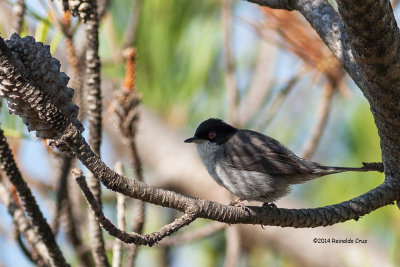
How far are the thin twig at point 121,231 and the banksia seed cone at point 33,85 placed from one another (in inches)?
7.0

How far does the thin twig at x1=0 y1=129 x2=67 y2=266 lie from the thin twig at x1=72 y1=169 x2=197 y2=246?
2.37 feet

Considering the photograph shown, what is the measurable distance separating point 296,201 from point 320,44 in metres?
1.70

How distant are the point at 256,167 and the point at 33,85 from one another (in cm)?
225

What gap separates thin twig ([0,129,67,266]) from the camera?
2387 millimetres

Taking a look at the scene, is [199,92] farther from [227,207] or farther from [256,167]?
[227,207]

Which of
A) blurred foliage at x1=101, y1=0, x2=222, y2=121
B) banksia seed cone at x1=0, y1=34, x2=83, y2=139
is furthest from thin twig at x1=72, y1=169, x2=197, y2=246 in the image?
blurred foliage at x1=101, y1=0, x2=222, y2=121

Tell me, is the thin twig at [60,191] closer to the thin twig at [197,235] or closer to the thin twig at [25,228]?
the thin twig at [25,228]

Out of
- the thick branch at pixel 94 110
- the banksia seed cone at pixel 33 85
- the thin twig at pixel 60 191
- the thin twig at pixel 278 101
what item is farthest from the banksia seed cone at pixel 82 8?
the thin twig at pixel 278 101

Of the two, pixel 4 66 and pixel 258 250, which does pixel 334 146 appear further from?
pixel 4 66

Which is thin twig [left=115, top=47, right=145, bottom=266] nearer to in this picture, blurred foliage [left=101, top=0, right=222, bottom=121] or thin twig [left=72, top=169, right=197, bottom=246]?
thin twig [left=72, top=169, right=197, bottom=246]

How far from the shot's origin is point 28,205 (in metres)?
2.40

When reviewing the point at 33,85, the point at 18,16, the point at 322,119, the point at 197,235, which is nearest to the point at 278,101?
the point at 322,119

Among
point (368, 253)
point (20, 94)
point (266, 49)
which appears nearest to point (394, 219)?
point (368, 253)

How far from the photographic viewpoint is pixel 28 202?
2.39 meters
